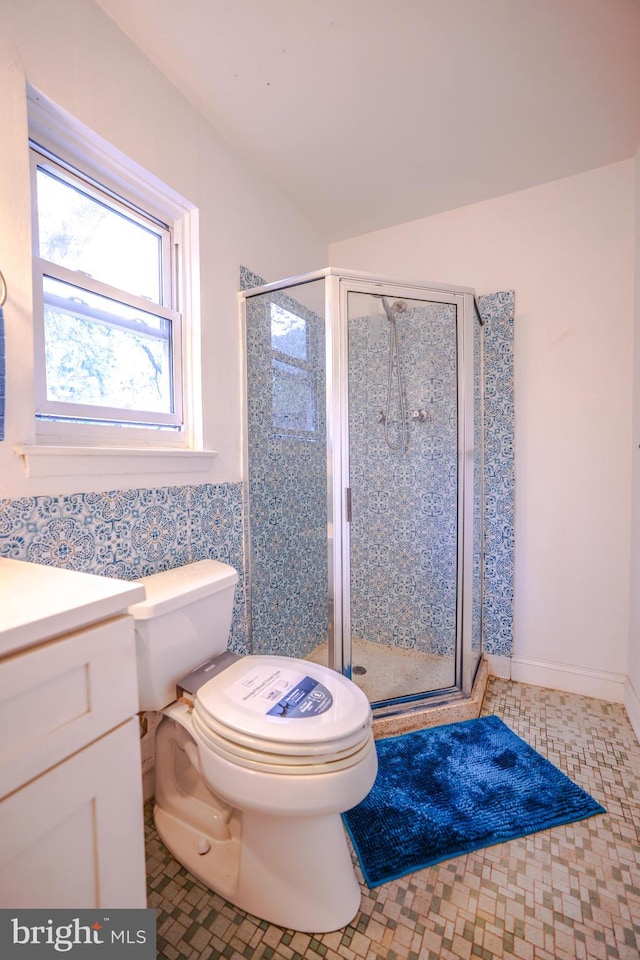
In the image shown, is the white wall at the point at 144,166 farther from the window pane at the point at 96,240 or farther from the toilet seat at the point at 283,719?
the toilet seat at the point at 283,719

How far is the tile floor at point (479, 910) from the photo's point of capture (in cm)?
96

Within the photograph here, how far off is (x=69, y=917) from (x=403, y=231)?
9.13 feet

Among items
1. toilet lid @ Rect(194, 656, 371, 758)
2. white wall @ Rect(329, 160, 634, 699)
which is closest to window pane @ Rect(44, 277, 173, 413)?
toilet lid @ Rect(194, 656, 371, 758)

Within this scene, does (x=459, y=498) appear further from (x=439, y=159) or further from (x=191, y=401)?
(x=439, y=159)

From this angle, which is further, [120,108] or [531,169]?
[531,169]

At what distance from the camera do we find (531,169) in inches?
75.4

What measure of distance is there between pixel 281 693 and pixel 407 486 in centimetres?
124

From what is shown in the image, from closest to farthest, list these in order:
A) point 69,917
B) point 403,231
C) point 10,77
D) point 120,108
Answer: point 69,917, point 10,77, point 120,108, point 403,231

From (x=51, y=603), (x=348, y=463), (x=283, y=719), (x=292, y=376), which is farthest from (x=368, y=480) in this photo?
(x=51, y=603)

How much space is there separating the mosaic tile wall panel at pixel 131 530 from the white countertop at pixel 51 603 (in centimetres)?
25

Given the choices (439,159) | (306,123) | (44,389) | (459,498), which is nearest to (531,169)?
(439,159)

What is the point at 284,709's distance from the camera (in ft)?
3.40

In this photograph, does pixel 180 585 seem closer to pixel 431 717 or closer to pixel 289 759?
pixel 289 759

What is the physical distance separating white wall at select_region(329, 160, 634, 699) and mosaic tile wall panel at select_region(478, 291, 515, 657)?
48mm
